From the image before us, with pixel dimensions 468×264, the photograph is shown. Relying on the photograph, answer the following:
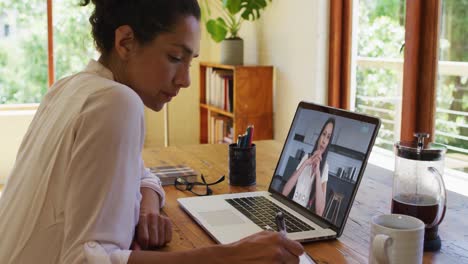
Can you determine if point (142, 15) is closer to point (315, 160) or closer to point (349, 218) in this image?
point (315, 160)

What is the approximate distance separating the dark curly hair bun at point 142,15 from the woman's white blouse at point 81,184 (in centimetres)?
12

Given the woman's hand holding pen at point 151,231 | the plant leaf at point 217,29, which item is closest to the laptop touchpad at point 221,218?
the woman's hand holding pen at point 151,231

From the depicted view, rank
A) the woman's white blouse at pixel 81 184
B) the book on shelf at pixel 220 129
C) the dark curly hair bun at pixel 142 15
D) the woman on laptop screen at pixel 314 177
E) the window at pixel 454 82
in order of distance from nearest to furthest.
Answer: the woman's white blouse at pixel 81 184
the dark curly hair bun at pixel 142 15
the woman on laptop screen at pixel 314 177
the window at pixel 454 82
the book on shelf at pixel 220 129

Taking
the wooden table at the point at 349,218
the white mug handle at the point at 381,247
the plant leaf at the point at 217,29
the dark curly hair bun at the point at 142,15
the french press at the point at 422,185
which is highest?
the plant leaf at the point at 217,29

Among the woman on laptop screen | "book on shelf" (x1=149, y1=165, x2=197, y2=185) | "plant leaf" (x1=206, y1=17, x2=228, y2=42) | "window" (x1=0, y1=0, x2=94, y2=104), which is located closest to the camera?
the woman on laptop screen

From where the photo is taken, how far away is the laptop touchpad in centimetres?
125

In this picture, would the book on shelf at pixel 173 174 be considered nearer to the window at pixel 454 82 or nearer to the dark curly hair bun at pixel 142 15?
the dark curly hair bun at pixel 142 15

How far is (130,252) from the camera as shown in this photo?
889 millimetres

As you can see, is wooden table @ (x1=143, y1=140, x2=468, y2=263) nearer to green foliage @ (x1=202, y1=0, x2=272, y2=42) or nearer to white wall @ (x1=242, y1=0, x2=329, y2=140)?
white wall @ (x1=242, y1=0, x2=329, y2=140)

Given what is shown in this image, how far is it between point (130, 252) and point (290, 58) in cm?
281

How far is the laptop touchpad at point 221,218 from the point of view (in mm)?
1246

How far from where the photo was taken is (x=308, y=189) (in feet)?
4.30

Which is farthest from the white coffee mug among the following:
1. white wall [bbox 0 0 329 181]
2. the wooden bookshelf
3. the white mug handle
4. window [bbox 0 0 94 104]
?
window [bbox 0 0 94 104]

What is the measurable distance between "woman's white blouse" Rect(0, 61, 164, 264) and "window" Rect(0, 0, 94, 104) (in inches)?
147
